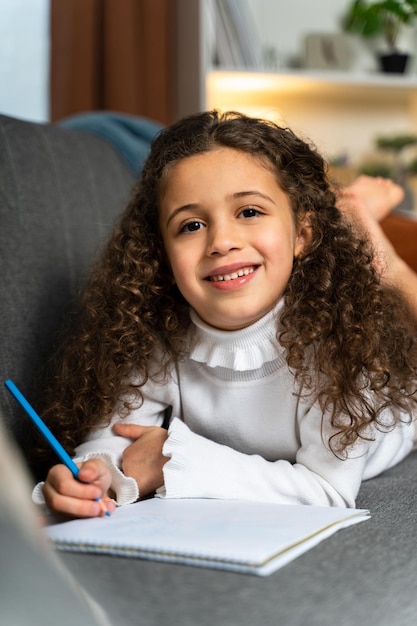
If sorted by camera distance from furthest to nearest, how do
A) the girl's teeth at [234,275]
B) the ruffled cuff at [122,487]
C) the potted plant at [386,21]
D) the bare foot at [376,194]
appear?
the potted plant at [386,21] < the bare foot at [376,194] < the girl's teeth at [234,275] < the ruffled cuff at [122,487]

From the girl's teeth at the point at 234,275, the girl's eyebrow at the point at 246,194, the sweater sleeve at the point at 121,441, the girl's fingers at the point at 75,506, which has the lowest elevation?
the sweater sleeve at the point at 121,441

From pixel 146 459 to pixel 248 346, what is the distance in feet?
0.67

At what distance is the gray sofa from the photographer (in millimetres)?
663

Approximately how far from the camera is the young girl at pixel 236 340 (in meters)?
1.06

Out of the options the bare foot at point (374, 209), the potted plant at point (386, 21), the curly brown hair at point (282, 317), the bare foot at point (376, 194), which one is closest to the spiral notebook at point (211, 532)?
the curly brown hair at point (282, 317)

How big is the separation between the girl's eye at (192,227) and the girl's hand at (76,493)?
340 millimetres

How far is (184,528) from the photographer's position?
83 cm

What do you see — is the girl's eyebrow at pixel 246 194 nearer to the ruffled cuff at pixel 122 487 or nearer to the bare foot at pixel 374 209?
the bare foot at pixel 374 209

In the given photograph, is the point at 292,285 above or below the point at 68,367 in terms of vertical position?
above

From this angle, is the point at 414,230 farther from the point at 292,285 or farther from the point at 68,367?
the point at 68,367

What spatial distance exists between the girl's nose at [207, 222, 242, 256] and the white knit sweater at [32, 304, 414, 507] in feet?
0.40

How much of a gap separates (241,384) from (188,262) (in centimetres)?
18

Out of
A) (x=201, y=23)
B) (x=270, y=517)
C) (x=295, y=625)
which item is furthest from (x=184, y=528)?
(x=201, y=23)

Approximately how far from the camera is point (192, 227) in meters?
1.13
